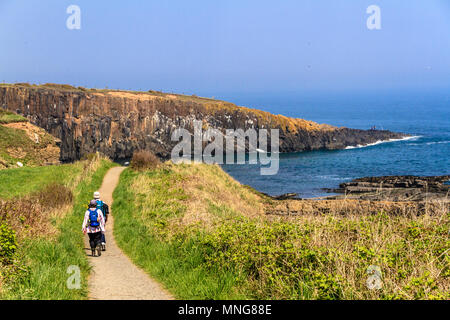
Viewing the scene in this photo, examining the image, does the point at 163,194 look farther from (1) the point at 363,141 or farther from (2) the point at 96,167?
(1) the point at 363,141

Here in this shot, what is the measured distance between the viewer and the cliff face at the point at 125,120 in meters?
73.5

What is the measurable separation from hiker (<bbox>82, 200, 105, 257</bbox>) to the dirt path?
0.36 metres

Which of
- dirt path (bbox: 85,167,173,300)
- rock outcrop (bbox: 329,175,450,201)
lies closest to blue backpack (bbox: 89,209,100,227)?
dirt path (bbox: 85,167,173,300)

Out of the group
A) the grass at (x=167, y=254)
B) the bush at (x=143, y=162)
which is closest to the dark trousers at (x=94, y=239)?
the grass at (x=167, y=254)

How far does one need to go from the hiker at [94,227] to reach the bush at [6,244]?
3339mm

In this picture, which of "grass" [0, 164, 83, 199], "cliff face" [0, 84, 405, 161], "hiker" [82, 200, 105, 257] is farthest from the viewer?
→ "cliff face" [0, 84, 405, 161]

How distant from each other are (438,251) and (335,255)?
219 centimetres

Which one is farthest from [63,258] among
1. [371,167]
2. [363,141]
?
[363,141]

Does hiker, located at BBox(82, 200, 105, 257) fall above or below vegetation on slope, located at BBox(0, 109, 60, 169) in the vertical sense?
below

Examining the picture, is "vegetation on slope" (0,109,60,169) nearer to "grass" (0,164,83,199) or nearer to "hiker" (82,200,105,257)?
"grass" (0,164,83,199)

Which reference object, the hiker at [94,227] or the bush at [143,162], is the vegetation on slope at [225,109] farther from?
the hiker at [94,227]

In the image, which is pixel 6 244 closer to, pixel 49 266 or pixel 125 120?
pixel 49 266

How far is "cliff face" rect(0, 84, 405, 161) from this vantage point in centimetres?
7350

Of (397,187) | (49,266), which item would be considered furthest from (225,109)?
(49,266)
